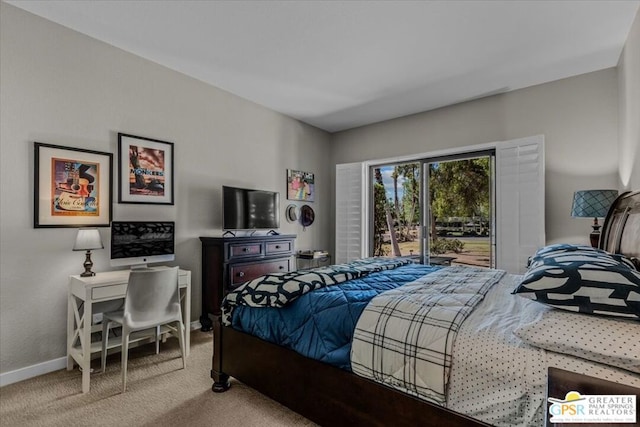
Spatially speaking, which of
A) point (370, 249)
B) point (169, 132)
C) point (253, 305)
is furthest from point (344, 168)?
point (253, 305)

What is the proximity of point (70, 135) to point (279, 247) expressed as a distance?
2.34 metres

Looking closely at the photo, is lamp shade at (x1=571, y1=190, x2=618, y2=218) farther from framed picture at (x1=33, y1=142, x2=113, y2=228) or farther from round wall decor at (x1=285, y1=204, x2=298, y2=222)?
framed picture at (x1=33, y1=142, x2=113, y2=228)

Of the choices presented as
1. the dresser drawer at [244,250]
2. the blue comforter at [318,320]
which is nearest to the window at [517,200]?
the blue comforter at [318,320]

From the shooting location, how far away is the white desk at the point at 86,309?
7.20 ft

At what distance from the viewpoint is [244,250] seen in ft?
11.4

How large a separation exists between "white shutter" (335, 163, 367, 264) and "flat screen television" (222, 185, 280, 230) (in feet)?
4.36

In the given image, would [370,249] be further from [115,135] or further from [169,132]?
[115,135]

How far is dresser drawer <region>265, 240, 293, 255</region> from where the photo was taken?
3.76m

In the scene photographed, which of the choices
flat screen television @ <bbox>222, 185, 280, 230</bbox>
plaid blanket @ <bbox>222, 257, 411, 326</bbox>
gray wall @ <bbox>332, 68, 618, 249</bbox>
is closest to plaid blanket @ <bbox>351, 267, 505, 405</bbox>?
plaid blanket @ <bbox>222, 257, 411, 326</bbox>

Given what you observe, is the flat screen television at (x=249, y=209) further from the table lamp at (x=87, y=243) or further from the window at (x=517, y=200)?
the window at (x=517, y=200)

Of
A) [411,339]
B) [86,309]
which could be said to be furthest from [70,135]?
[411,339]

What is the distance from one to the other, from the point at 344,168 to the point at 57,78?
365cm

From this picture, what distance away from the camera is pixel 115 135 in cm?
285

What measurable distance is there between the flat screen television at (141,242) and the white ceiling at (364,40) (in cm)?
167
